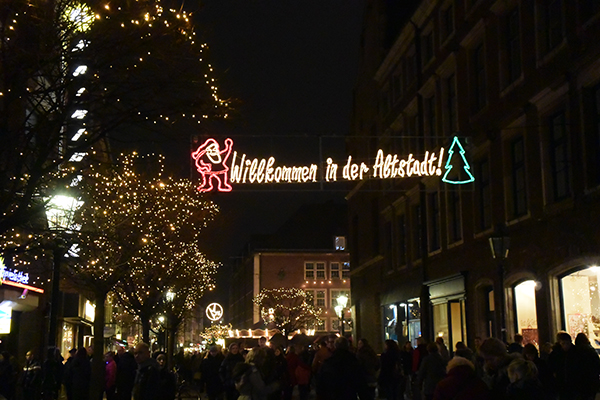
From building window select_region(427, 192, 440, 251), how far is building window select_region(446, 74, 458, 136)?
289 centimetres

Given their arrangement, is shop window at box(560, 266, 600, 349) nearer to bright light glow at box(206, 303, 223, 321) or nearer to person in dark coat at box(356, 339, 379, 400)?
person in dark coat at box(356, 339, 379, 400)

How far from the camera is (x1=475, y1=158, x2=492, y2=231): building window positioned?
23.4 m

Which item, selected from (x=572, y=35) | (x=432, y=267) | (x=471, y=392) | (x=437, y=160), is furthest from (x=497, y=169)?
(x=471, y=392)

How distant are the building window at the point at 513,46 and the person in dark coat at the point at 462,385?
15.6 m

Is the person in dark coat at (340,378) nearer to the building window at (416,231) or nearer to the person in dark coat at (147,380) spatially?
the person in dark coat at (147,380)

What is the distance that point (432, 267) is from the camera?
28531 millimetres

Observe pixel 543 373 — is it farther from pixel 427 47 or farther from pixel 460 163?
pixel 427 47

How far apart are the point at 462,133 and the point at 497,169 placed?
10.7 feet

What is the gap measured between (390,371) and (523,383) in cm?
1046

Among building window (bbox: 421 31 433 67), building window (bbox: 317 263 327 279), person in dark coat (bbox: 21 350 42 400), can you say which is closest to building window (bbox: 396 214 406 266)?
building window (bbox: 421 31 433 67)

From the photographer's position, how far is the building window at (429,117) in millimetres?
28859

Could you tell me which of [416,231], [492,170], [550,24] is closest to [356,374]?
[550,24]

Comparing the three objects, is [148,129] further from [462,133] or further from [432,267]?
[432,267]

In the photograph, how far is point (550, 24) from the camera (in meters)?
19.2
